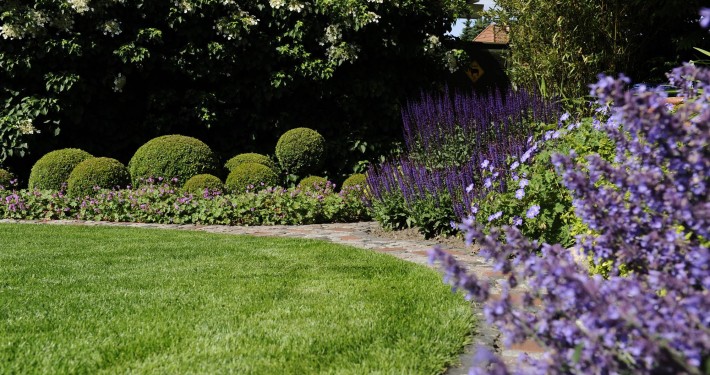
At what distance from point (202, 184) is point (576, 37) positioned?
5.63 metres

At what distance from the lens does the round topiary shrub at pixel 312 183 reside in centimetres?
860

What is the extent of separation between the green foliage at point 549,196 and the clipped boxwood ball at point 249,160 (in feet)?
17.5

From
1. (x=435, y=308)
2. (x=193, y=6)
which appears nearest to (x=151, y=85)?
(x=193, y=6)

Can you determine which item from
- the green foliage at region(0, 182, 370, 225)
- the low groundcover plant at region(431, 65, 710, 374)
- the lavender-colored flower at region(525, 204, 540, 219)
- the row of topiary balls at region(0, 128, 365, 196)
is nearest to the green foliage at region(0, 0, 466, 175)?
the row of topiary balls at region(0, 128, 365, 196)

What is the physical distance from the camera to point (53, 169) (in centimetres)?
919

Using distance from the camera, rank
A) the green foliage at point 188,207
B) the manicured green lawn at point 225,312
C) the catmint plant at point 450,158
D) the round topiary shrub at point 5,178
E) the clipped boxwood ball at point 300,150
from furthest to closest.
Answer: the clipped boxwood ball at point 300,150 → the round topiary shrub at point 5,178 → the green foliage at point 188,207 → the catmint plant at point 450,158 → the manicured green lawn at point 225,312

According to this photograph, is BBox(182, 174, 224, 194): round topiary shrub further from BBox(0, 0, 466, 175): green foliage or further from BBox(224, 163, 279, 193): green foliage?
BBox(0, 0, 466, 175): green foliage

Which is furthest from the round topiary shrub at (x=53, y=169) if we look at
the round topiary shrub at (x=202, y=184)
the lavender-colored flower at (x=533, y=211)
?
the lavender-colored flower at (x=533, y=211)

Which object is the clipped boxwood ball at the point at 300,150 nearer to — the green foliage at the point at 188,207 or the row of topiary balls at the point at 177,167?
the row of topiary balls at the point at 177,167

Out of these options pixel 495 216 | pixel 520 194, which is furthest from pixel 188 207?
pixel 520 194

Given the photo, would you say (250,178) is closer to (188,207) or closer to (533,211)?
(188,207)

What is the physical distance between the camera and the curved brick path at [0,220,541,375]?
8.62ft

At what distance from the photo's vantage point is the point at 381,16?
10.0 metres

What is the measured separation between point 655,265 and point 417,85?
370 inches
